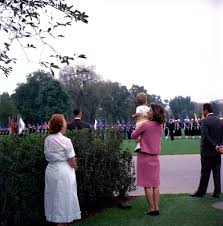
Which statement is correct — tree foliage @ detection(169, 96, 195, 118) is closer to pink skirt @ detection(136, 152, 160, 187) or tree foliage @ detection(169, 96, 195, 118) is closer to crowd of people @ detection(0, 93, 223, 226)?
crowd of people @ detection(0, 93, 223, 226)

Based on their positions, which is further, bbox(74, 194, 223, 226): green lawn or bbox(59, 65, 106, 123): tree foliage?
bbox(59, 65, 106, 123): tree foliage

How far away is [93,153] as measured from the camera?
27.9 feet

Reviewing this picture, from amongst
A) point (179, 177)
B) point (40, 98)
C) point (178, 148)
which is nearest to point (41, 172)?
point (179, 177)

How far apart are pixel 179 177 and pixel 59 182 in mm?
7682

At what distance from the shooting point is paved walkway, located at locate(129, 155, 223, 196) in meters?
11.2

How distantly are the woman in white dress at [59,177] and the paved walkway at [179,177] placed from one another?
14.2 feet

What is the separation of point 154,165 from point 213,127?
253cm

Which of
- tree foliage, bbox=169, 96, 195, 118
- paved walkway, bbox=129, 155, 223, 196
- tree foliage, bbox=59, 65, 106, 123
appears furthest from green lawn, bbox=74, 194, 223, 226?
tree foliage, bbox=169, 96, 195, 118

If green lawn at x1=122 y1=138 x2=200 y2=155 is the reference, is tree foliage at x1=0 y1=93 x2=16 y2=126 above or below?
above

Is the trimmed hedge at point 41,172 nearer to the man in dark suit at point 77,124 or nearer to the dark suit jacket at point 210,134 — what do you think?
the dark suit jacket at point 210,134

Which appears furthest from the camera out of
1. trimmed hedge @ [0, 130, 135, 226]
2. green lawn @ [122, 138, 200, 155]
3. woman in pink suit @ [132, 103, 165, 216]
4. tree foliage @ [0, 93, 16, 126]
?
tree foliage @ [0, 93, 16, 126]

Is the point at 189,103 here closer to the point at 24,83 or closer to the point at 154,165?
the point at 24,83

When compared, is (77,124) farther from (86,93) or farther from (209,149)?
(86,93)

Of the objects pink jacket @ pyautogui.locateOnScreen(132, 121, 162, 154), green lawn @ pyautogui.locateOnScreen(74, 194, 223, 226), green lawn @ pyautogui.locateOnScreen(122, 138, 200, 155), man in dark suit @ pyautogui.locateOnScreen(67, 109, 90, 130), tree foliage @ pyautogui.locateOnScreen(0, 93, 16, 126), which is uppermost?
tree foliage @ pyautogui.locateOnScreen(0, 93, 16, 126)
